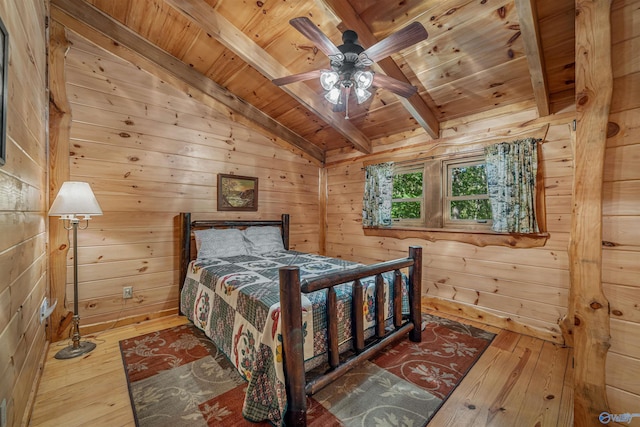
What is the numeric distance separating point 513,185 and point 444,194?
0.73 meters

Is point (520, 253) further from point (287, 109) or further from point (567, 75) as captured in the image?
point (287, 109)

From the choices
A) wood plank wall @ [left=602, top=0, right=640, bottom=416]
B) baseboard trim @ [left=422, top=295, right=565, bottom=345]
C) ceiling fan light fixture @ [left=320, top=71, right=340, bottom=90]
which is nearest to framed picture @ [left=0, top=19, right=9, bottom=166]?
ceiling fan light fixture @ [left=320, top=71, right=340, bottom=90]

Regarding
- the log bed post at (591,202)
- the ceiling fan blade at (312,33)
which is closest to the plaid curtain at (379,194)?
the ceiling fan blade at (312,33)

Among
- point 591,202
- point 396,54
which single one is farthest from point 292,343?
point 396,54

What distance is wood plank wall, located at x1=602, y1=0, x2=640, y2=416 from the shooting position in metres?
1.07

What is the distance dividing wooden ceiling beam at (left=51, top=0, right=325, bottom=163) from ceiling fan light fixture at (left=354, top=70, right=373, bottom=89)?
2.10 metres

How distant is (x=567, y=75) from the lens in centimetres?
219

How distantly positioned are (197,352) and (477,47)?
3.40 metres

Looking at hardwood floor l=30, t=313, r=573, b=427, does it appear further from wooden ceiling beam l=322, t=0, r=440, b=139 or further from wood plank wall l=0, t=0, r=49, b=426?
wooden ceiling beam l=322, t=0, r=440, b=139

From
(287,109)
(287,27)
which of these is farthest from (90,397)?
(287,109)

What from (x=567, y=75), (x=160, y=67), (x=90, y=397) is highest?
(x=160, y=67)

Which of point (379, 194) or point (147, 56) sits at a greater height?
point (147, 56)

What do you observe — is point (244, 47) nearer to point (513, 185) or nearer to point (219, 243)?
point (219, 243)

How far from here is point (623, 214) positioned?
3.61 feet
